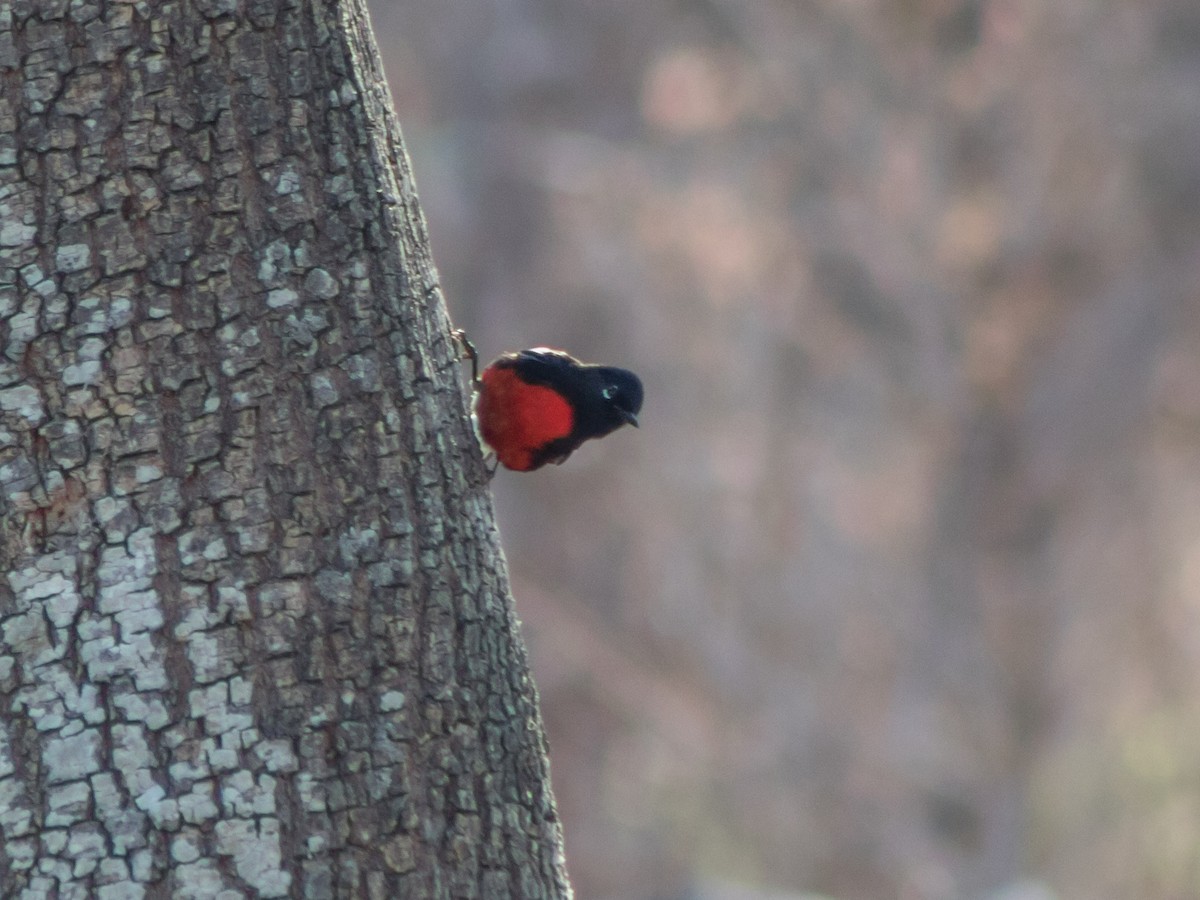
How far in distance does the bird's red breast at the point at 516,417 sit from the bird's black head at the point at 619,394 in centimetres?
29

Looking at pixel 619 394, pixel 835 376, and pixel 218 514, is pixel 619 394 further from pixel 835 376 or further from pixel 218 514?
pixel 835 376

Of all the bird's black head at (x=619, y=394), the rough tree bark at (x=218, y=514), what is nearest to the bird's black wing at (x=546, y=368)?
the bird's black head at (x=619, y=394)

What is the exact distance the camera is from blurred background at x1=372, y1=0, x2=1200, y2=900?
1352cm

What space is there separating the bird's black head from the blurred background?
27.9 feet

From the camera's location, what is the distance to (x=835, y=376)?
1448 cm

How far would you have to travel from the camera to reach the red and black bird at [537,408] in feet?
14.0

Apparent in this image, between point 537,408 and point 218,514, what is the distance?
1.94 metres

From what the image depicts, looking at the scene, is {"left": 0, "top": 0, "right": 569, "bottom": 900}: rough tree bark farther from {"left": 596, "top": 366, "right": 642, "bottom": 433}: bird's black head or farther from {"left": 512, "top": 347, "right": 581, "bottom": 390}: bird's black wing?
{"left": 596, "top": 366, "right": 642, "bottom": 433}: bird's black head

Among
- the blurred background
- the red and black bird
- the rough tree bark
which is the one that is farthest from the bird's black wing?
the blurred background

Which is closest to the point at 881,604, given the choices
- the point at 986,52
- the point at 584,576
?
the point at 584,576

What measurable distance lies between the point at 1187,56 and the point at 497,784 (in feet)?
38.8

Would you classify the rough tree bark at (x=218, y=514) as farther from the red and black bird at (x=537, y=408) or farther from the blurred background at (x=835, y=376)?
the blurred background at (x=835, y=376)

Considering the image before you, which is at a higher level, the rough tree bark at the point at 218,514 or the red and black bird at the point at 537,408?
the red and black bird at the point at 537,408

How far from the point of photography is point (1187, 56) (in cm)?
1269
